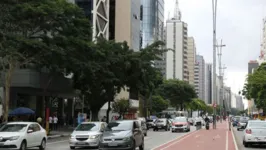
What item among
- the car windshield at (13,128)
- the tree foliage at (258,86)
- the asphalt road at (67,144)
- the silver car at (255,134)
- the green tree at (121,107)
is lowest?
the asphalt road at (67,144)

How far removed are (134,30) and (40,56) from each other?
53.9 m

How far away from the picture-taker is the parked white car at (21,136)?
19.9 meters

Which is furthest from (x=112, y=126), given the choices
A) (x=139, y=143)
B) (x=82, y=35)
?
(x=82, y=35)

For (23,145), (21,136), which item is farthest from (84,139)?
(21,136)

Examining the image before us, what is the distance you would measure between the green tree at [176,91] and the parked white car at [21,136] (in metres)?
76.9

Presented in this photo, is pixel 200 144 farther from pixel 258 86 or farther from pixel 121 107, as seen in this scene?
pixel 258 86

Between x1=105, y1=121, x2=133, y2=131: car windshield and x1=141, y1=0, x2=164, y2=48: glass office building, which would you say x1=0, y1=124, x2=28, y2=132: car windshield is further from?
x1=141, y1=0, x2=164, y2=48: glass office building

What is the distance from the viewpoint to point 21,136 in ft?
66.7

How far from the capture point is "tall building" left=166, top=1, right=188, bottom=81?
158375 millimetres

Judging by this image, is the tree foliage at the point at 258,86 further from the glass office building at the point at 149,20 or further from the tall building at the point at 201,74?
the tall building at the point at 201,74

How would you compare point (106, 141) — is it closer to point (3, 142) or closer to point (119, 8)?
point (3, 142)

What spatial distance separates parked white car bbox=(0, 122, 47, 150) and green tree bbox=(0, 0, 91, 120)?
8.28 m

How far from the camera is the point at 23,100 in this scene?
4778 centimetres

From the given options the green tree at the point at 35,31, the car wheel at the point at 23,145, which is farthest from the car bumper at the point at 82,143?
the green tree at the point at 35,31
